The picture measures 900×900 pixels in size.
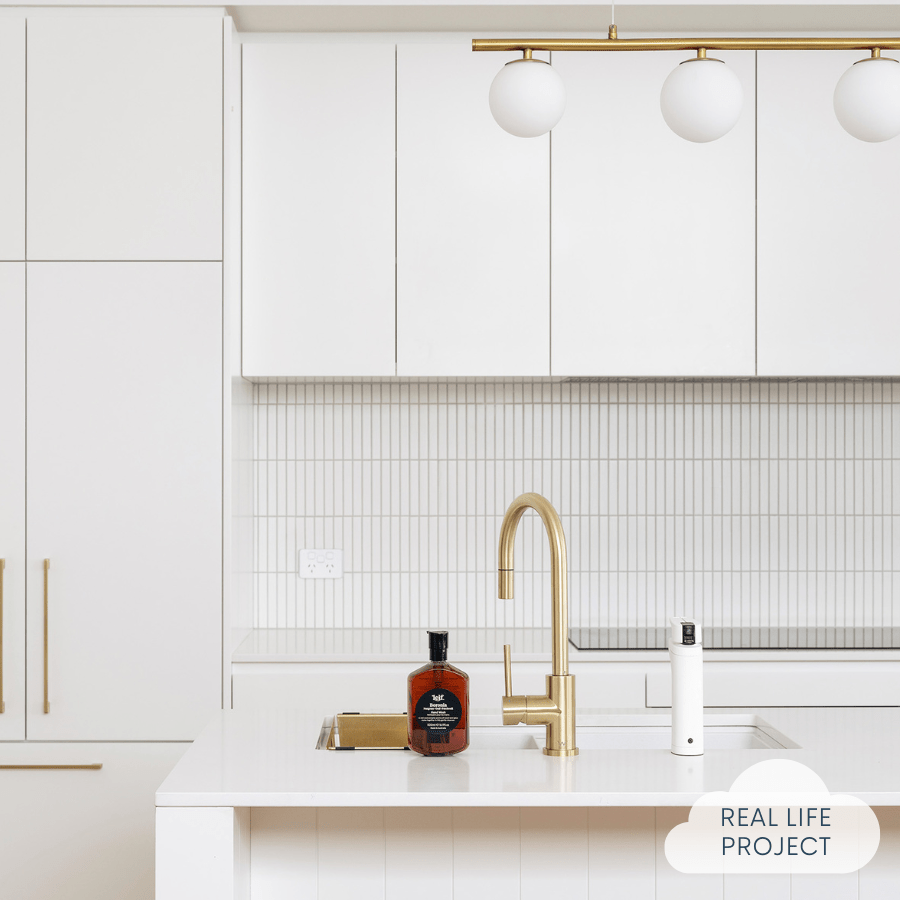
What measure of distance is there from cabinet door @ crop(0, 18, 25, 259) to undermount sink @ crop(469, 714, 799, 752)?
66.6 inches

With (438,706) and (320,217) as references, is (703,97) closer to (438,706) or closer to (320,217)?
(438,706)

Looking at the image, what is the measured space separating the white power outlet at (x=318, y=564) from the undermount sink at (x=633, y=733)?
1.34 metres

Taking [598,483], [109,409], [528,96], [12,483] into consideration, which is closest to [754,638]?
[598,483]

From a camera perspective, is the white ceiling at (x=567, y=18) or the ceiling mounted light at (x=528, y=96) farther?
the white ceiling at (x=567, y=18)

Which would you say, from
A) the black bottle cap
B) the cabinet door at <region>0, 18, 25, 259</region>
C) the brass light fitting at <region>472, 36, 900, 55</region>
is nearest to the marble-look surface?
the black bottle cap

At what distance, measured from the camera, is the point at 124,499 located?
224 cm

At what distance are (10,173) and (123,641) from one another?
3.96 ft

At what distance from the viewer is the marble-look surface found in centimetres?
112

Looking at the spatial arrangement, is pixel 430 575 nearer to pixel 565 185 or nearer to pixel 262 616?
pixel 262 616

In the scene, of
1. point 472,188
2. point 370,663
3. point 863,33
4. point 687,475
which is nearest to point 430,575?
point 370,663

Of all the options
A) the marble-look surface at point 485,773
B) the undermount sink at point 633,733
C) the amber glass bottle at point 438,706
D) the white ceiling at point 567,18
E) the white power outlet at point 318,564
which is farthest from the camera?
the white power outlet at point 318,564

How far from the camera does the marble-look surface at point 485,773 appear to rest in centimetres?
112

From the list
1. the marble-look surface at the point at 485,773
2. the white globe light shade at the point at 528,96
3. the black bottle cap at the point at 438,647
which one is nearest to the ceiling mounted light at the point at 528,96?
the white globe light shade at the point at 528,96

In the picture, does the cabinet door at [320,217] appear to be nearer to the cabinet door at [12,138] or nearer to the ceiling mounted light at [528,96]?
the cabinet door at [12,138]
